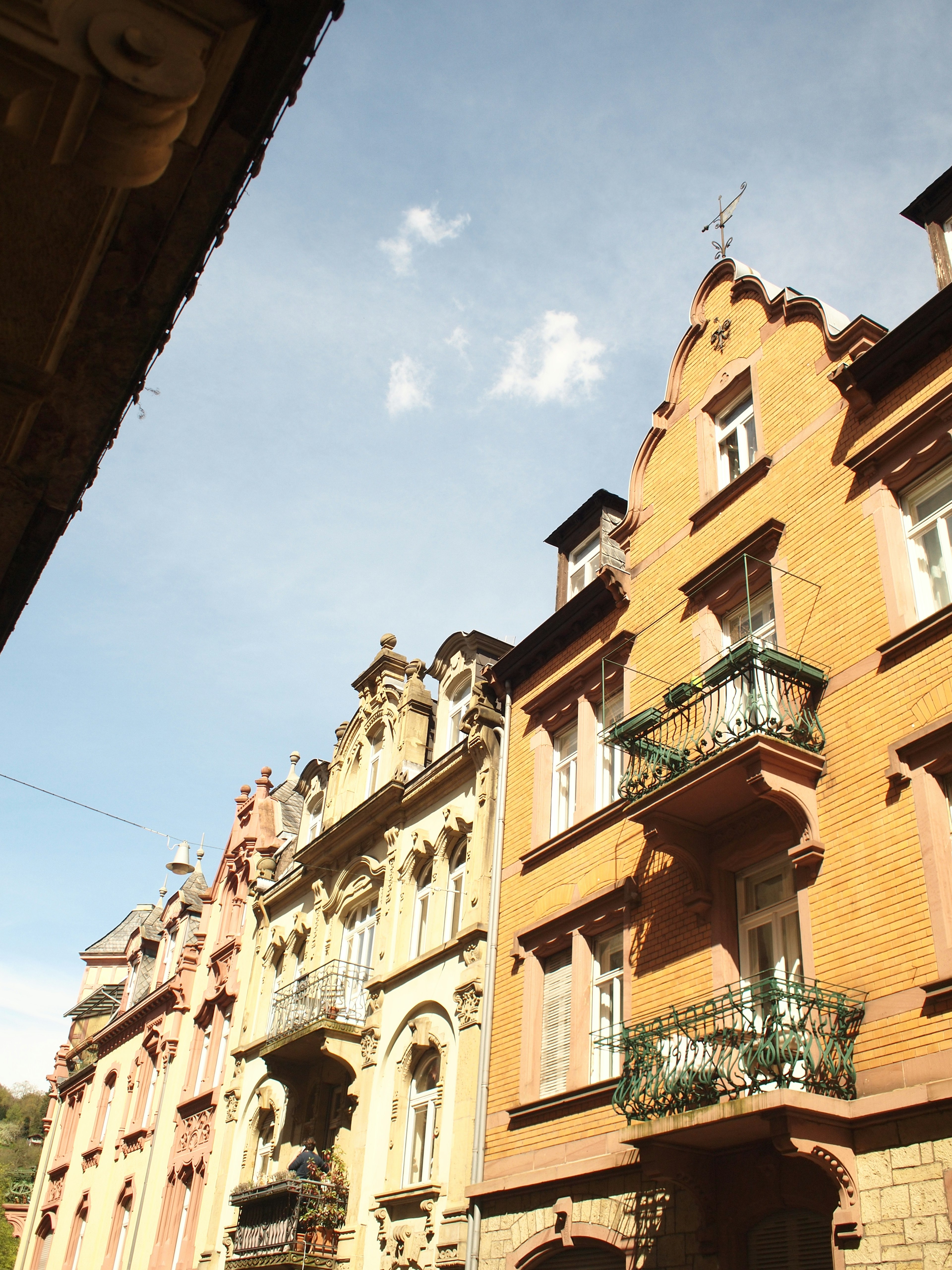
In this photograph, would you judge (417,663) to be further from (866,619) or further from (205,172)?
(205,172)

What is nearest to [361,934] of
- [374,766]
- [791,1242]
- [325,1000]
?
[325,1000]

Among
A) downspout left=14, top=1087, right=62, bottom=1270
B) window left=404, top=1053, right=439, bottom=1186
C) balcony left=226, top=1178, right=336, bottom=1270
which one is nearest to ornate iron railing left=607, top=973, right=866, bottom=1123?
window left=404, top=1053, right=439, bottom=1186

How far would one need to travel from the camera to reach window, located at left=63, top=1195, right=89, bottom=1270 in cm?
3438

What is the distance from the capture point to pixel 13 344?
20.6 feet

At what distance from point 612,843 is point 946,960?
19.4ft

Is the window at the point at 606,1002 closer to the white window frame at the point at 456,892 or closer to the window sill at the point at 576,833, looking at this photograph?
the window sill at the point at 576,833

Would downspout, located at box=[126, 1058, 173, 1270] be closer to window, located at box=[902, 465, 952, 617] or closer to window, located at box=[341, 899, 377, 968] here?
window, located at box=[341, 899, 377, 968]

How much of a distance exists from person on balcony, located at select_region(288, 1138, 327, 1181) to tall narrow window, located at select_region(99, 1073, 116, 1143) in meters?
19.9

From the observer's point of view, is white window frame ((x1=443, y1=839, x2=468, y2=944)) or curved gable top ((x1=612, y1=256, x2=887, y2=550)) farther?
white window frame ((x1=443, y1=839, x2=468, y2=944))

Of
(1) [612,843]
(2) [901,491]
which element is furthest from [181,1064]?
(2) [901,491]

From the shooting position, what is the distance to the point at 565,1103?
1399cm

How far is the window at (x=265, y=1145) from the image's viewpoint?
→ 23938 mm

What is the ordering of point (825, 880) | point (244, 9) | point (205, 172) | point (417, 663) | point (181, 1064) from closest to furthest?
point (244, 9)
point (205, 172)
point (825, 880)
point (417, 663)
point (181, 1064)

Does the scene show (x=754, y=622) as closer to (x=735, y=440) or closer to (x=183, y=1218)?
(x=735, y=440)
